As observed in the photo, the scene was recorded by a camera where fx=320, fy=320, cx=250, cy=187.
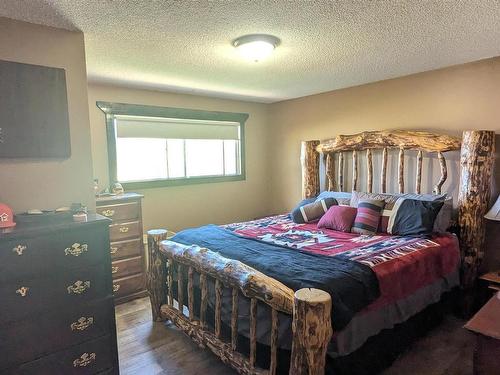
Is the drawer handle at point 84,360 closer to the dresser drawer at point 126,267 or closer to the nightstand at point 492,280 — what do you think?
the dresser drawer at point 126,267

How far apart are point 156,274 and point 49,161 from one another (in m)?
1.27

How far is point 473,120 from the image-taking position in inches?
Result: 116

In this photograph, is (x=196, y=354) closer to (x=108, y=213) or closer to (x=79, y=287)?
(x=79, y=287)

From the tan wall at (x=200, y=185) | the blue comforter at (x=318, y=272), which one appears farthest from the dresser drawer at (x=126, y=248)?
the blue comforter at (x=318, y=272)

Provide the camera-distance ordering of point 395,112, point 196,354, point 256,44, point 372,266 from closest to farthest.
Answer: point 372,266
point 256,44
point 196,354
point 395,112

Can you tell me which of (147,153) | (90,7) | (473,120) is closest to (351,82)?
(473,120)

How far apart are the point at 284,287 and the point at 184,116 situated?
291 centimetres

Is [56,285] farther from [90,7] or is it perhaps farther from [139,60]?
[139,60]

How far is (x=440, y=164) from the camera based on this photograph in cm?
315

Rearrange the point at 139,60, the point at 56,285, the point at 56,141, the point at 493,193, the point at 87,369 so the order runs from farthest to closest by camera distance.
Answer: the point at 493,193 → the point at 139,60 → the point at 56,141 → the point at 87,369 → the point at 56,285

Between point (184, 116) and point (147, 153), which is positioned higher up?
point (184, 116)

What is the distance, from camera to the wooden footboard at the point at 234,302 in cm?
151

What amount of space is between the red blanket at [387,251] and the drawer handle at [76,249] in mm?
1448

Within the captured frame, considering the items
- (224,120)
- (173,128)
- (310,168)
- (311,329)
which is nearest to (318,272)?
(311,329)
